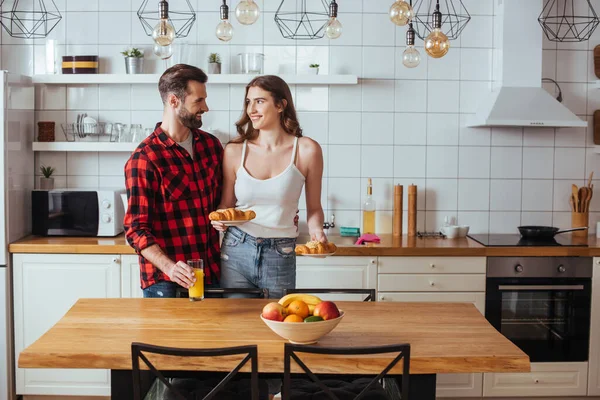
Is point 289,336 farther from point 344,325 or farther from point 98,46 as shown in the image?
point 98,46

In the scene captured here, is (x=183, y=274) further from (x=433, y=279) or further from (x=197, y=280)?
(x=433, y=279)

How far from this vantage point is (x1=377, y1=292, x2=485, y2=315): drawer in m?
4.00

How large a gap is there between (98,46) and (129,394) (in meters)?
2.78

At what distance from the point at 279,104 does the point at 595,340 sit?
2.26 metres

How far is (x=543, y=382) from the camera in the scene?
13.3 feet

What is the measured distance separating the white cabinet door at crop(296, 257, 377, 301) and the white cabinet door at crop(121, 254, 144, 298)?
0.85 metres

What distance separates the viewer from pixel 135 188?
2.83 meters

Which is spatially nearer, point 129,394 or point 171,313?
point 129,394

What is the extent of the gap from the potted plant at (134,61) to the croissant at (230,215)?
1.96m

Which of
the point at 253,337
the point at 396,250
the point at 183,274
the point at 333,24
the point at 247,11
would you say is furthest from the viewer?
the point at 396,250

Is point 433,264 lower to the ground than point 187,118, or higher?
lower

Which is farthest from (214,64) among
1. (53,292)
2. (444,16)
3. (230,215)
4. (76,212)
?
(230,215)

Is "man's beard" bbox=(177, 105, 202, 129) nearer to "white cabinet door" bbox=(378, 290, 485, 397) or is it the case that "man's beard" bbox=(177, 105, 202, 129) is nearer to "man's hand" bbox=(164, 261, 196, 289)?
"man's hand" bbox=(164, 261, 196, 289)

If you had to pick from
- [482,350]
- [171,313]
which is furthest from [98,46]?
[482,350]
